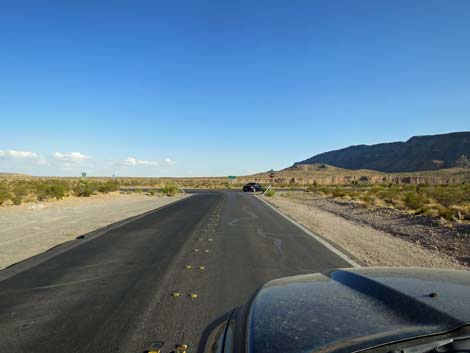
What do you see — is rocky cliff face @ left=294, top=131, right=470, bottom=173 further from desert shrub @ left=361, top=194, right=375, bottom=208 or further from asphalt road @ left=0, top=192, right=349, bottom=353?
asphalt road @ left=0, top=192, right=349, bottom=353

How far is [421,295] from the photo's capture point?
97.5 inches

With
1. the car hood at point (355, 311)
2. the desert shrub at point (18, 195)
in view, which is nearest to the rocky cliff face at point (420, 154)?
the desert shrub at point (18, 195)

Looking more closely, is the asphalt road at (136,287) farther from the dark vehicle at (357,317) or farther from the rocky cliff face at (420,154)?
the rocky cliff face at (420,154)

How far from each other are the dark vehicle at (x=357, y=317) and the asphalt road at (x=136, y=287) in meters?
1.67

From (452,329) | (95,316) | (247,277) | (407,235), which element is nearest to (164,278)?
Result: (247,277)

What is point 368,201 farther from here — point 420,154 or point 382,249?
point 420,154

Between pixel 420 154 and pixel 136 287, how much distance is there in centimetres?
16412

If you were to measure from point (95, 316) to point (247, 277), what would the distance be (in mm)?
2850

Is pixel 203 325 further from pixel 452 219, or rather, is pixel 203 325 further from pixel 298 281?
pixel 452 219

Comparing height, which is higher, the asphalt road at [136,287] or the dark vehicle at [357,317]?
the dark vehicle at [357,317]

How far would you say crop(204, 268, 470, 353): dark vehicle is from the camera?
1910 mm

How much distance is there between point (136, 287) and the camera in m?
6.25

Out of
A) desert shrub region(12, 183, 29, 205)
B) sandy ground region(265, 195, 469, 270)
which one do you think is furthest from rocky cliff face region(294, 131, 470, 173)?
sandy ground region(265, 195, 469, 270)

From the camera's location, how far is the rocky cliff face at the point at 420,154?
140 m
